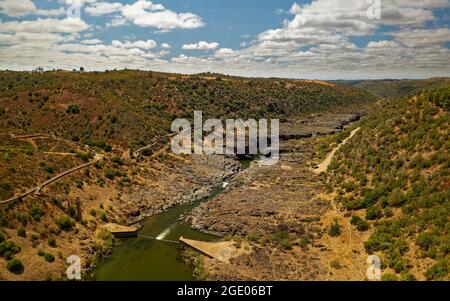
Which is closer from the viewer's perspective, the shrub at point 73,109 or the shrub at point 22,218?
the shrub at point 22,218

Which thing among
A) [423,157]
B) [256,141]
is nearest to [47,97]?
[256,141]

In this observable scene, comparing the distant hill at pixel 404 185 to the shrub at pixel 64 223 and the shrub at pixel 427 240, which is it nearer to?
the shrub at pixel 427 240

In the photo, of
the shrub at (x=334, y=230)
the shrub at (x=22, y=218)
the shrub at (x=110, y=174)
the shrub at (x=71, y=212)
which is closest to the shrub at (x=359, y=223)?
the shrub at (x=334, y=230)

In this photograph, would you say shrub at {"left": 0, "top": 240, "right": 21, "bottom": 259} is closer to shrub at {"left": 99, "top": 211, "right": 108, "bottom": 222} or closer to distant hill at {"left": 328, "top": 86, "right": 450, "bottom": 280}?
shrub at {"left": 99, "top": 211, "right": 108, "bottom": 222}


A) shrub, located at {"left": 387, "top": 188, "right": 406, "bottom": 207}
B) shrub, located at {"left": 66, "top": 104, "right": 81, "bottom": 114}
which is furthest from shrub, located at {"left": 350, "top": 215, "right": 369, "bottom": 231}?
shrub, located at {"left": 66, "top": 104, "right": 81, "bottom": 114}

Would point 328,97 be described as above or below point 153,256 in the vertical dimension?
above

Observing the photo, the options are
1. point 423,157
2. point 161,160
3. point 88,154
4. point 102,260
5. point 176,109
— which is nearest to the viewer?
point 102,260

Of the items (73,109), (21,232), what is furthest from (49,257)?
(73,109)

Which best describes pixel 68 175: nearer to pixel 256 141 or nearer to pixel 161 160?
pixel 161 160
